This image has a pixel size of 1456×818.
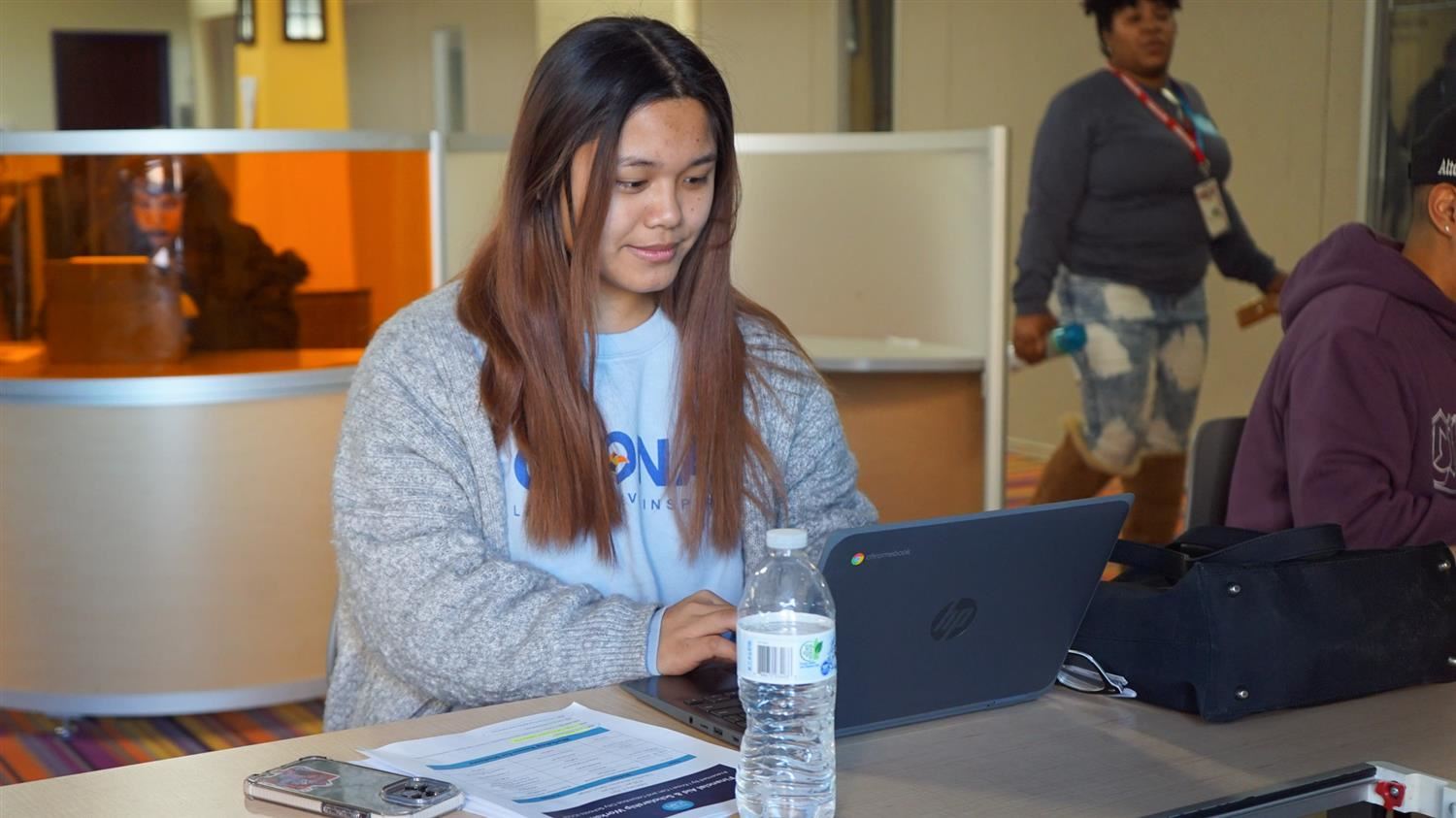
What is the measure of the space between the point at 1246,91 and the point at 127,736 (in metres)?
3.82

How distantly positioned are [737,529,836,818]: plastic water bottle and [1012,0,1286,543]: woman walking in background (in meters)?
2.79

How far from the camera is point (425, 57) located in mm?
7094

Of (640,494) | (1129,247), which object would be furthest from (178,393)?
(1129,247)

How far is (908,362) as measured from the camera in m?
3.60

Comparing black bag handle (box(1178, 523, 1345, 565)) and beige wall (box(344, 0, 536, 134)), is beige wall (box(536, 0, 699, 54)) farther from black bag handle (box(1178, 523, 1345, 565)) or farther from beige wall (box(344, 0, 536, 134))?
black bag handle (box(1178, 523, 1345, 565))

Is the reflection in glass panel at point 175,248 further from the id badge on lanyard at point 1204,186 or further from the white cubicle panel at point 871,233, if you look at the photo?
the id badge on lanyard at point 1204,186

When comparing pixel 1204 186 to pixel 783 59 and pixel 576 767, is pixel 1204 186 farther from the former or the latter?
pixel 576 767

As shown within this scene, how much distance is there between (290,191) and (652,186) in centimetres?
190

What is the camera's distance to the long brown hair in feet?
5.84

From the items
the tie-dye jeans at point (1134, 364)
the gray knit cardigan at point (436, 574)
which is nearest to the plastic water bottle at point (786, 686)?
the gray knit cardigan at point (436, 574)

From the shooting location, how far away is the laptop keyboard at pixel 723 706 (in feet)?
4.83

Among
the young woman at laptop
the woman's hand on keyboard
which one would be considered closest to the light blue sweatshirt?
the young woman at laptop

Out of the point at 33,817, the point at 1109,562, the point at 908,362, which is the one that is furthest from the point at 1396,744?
the point at 908,362

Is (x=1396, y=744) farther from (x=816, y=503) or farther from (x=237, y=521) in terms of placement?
(x=237, y=521)
